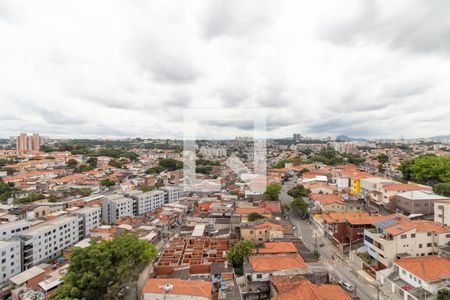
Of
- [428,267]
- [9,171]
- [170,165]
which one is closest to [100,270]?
[428,267]

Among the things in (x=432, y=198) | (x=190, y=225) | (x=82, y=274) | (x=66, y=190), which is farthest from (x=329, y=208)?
(x=66, y=190)

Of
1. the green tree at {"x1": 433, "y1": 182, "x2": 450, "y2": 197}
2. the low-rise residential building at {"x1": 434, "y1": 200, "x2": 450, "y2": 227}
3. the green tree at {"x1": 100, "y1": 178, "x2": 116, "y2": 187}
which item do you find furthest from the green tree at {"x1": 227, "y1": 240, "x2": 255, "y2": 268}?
the green tree at {"x1": 100, "y1": 178, "x2": 116, "y2": 187}

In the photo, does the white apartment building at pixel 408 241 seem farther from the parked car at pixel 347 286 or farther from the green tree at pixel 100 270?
the green tree at pixel 100 270

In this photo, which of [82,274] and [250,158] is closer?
[82,274]

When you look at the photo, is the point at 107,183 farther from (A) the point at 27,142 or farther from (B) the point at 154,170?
(A) the point at 27,142

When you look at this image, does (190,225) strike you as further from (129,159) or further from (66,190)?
(129,159)

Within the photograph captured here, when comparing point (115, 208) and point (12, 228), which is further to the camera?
point (115, 208)

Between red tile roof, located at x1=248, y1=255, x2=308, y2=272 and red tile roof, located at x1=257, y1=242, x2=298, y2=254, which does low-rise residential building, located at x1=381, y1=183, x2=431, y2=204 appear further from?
red tile roof, located at x1=248, y1=255, x2=308, y2=272
